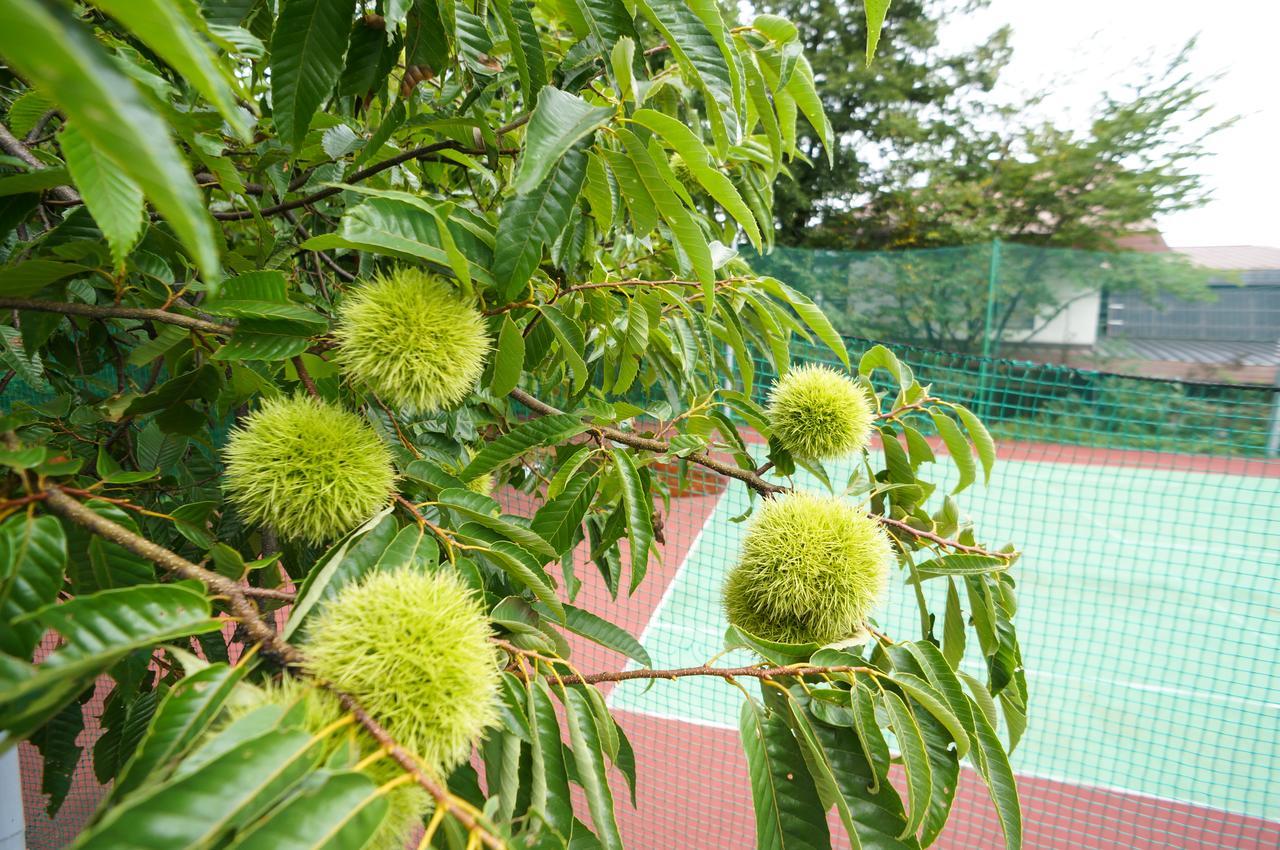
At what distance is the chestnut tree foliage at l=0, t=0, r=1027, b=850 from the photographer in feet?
1.03

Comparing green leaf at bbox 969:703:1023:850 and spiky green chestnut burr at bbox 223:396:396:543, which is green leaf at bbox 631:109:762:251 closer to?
spiky green chestnut burr at bbox 223:396:396:543

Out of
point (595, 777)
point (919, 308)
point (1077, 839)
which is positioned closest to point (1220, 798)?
point (1077, 839)

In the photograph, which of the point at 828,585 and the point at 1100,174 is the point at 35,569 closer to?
the point at 828,585

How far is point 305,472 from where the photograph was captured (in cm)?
58

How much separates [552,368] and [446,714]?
886mm

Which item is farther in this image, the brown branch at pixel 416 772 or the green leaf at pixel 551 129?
the green leaf at pixel 551 129

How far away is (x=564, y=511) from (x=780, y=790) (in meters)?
0.38

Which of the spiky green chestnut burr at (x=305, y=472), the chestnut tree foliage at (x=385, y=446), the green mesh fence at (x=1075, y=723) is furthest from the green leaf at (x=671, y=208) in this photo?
the green mesh fence at (x=1075, y=723)

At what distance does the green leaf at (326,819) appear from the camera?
283mm

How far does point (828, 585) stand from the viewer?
755 mm

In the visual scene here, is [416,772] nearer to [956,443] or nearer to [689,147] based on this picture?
[689,147]

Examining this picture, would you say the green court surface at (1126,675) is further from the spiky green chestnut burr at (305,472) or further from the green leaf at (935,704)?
the spiky green chestnut burr at (305,472)

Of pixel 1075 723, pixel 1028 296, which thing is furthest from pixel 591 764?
pixel 1028 296

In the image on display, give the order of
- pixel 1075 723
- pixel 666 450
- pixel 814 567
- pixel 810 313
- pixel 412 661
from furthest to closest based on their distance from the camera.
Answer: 1. pixel 1075 723
2. pixel 810 313
3. pixel 666 450
4. pixel 814 567
5. pixel 412 661
